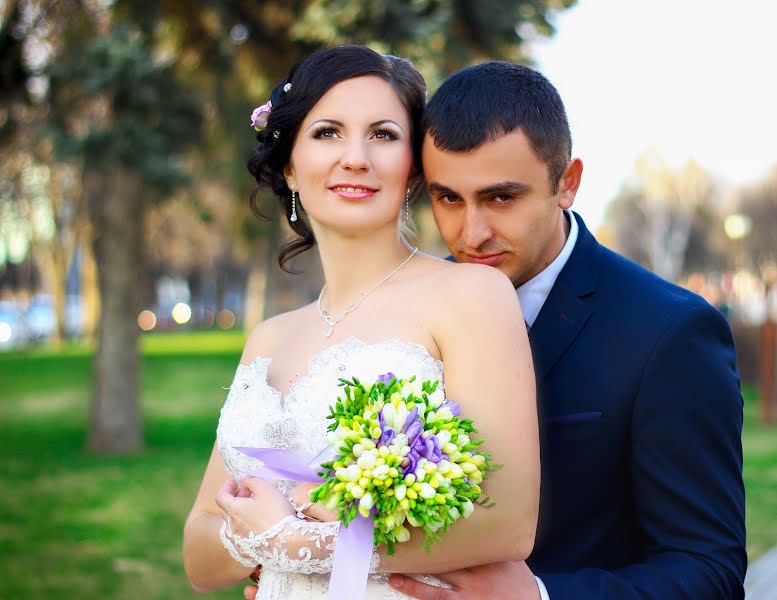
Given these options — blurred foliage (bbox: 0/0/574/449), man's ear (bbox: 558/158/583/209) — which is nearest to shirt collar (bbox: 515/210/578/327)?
man's ear (bbox: 558/158/583/209)

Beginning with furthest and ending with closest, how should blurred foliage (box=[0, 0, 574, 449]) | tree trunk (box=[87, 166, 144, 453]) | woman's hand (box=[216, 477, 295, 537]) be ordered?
tree trunk (box=[87, 166, 144, 453]) → blurred foliage (box=[0, 0, 574, 449]) → woman's hand (box=[216, 477, 295, 537])

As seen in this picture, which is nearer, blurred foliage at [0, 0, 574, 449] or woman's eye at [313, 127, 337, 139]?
woman's eye at [313, 127, 337, 139]

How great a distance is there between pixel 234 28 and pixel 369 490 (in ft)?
34.0

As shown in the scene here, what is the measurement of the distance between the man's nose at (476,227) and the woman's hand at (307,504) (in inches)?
35.1

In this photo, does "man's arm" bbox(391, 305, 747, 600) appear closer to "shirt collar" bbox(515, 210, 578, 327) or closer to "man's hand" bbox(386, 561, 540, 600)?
"man's hand" bbox(386, 561, 540, 600)

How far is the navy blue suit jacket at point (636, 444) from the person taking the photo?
8.71 feet

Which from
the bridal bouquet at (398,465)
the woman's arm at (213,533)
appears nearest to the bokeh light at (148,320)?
the woman's arm at (213,533)

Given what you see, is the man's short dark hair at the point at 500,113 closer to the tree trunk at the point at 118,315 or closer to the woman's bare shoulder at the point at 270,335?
the woman's bare shoulder at the point at 270,335

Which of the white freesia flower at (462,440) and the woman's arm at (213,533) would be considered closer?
the white freesia flower at (462,440)

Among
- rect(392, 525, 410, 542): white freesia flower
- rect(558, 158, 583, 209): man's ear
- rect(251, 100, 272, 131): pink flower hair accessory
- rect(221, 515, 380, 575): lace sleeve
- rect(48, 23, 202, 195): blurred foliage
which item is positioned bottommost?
rect(221, 515, 380, 575): lace sleeve

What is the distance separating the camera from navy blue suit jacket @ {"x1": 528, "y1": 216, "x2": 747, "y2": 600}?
2656mm

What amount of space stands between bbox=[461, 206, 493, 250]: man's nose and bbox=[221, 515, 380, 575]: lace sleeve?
0.97 m

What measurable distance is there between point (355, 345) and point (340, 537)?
64 cm

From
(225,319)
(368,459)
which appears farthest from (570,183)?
(225,319)
